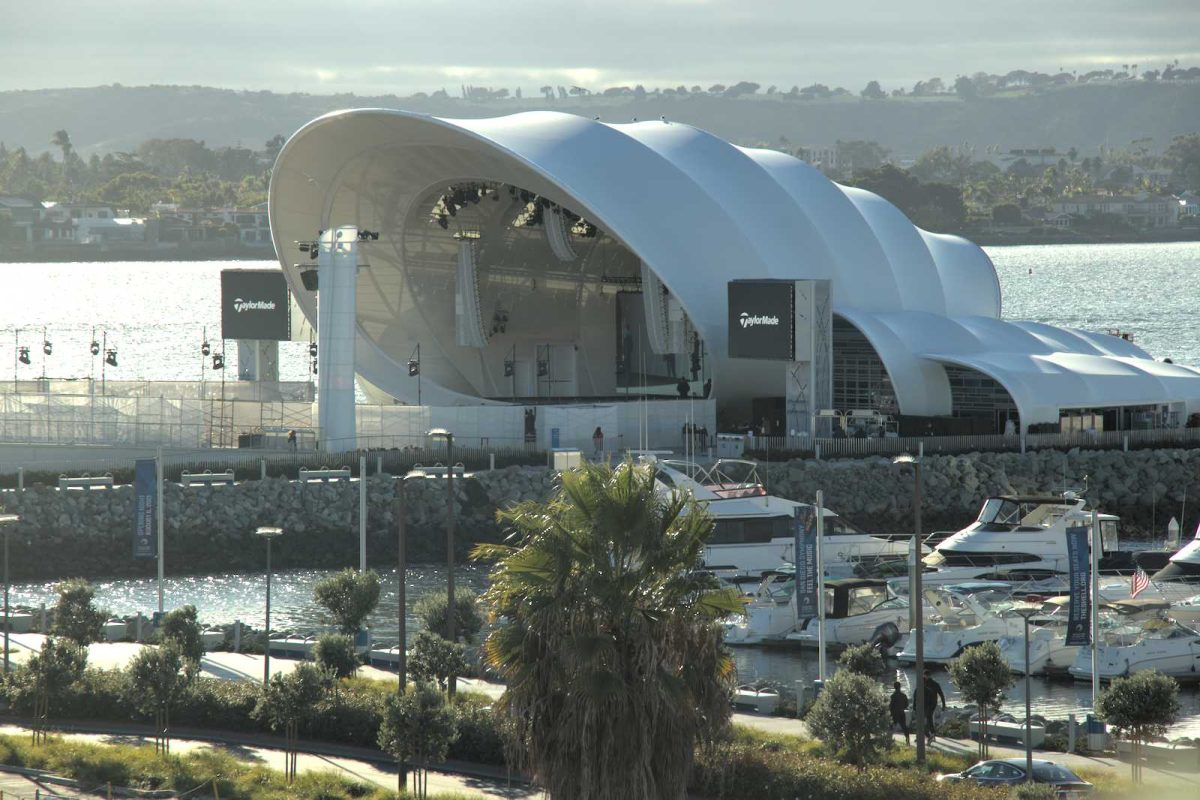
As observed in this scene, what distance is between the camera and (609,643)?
2081 cm

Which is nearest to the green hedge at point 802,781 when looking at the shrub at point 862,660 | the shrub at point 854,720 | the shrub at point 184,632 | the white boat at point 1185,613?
the shrub at point 854,720

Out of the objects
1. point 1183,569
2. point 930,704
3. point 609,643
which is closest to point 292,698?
point 609,643

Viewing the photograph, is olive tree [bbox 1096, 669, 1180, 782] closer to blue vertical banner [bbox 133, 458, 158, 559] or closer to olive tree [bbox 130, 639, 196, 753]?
olive tree [bbox 130, 639, 196, 753]

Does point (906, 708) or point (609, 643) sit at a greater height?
point (609, 643)

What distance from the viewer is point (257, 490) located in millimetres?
50750

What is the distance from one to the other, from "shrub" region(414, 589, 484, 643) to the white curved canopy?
83.7 ft

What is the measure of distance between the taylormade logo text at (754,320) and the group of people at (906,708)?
2811 centimetres

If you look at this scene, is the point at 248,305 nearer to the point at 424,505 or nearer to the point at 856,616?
the point at 424,505

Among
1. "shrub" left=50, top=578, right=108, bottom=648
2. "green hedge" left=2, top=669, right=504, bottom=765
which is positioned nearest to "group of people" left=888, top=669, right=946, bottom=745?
"green hedge" left=2, top=669, right=504, bottom=765

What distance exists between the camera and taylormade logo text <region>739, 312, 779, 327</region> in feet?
187

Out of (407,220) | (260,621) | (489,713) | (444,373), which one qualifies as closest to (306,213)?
(407,220)

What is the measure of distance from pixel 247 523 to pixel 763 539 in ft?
44.4

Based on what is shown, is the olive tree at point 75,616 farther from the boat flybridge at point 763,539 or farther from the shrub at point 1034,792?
the shrub at point 1034,792

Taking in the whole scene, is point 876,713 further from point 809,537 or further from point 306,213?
point 306,213
